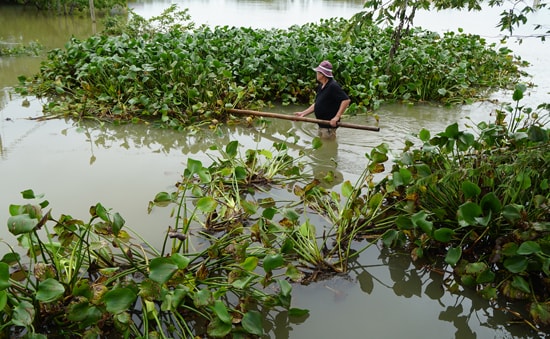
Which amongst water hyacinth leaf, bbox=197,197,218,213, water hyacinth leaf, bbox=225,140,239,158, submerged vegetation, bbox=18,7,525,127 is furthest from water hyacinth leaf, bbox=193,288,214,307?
submerged vegetation, bbox=18,7,525,127

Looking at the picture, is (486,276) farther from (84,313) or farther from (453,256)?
(84,313)

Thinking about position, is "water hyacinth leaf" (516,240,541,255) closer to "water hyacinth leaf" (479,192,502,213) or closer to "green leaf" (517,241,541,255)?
"green leaf" (517,241,541,255)

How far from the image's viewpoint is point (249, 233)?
3.05m

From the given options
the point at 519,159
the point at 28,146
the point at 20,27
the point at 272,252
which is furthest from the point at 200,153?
the point at 20,27

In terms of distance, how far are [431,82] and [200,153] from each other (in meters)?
3.84

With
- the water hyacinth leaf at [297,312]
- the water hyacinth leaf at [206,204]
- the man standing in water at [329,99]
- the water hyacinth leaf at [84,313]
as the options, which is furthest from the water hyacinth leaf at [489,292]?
the man standing in water at [329,99]

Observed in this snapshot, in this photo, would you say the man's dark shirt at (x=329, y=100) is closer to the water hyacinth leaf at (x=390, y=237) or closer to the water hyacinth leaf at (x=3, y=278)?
the water hyacinth leaf at (x=390, y=237)

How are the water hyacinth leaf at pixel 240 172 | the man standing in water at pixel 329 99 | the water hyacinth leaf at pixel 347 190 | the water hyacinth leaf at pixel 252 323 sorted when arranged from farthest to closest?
1. the man standing in water at pixel 329 99
2. the water hyacinth leaf at pixel 240 172
3. the water hyacinth leaf at pixel 347 190
4. the water hyacinth leaf at pixel 252 323

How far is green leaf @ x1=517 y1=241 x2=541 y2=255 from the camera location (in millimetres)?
2197

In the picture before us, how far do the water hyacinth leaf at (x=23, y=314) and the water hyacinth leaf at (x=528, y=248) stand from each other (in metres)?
Answer: 2.24

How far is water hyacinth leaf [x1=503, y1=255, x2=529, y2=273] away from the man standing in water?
2494 millimetres

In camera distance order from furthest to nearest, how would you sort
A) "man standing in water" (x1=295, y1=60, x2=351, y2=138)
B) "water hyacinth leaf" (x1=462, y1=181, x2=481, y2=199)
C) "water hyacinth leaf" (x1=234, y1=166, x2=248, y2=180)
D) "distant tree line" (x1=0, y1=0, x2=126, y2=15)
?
"distant tree line" (x1=0, y1=0, x2=126, y2=15)
"man standing in water" (x1=295, y1=60, x2=351, y2=138)
"water hyacinth leaf" (x1=234, y1=166, x2=248, y2=180)
"water hyacinth leaf" (x1=462, y1=181, x2=481, y2=199)

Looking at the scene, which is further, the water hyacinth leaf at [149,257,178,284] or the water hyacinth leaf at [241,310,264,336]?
the water hyacinth leaf at [241,310,264,336]

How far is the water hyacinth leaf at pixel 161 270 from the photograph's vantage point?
1.85 meters
